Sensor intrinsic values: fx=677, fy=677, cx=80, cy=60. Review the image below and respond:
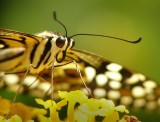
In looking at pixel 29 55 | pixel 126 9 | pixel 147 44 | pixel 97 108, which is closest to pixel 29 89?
pixel 29 55

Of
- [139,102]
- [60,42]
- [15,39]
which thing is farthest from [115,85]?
[15,39]

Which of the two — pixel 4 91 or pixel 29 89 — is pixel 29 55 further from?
pixel 4 91

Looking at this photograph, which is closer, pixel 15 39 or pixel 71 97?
pixel 71 97

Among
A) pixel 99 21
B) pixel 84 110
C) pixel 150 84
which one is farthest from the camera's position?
pixel 99 21

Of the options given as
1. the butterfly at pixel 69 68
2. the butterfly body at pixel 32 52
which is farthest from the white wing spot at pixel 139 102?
the butterfly body at pixel 32 52

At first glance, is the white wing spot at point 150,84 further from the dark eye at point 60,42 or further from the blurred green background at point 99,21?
the blurred green background at point 99,21

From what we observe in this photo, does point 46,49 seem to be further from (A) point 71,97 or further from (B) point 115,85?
(B) point 115,85

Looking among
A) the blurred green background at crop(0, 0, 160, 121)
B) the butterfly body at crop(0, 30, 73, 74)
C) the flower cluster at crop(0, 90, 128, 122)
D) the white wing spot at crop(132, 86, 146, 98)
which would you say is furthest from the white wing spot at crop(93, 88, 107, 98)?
the blurred green background at crop(0, 0, 160, 121)
